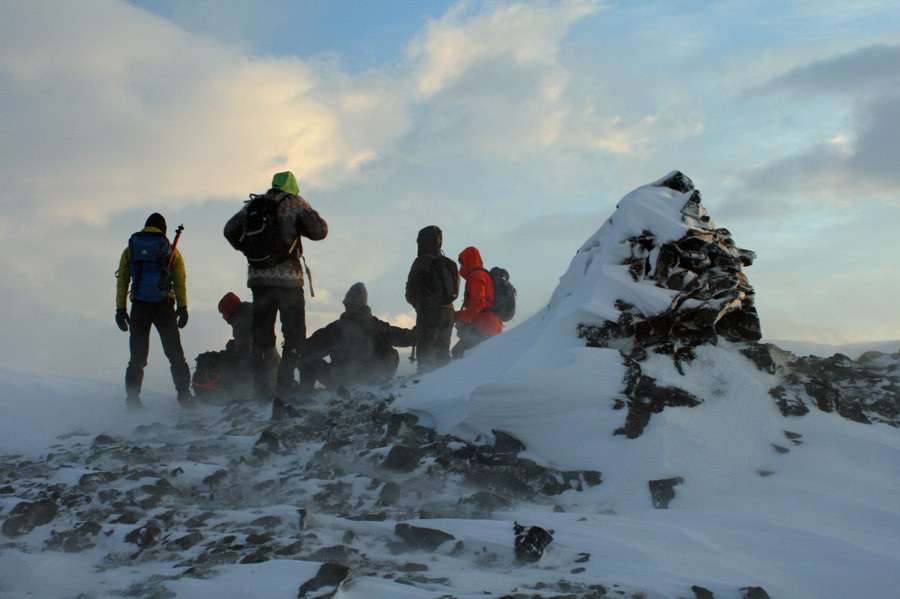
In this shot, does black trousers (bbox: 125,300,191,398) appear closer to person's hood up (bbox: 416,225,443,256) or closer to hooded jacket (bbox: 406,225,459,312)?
hooded jacket (bbox: 406,225,459,312)

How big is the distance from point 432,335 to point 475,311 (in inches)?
41.7

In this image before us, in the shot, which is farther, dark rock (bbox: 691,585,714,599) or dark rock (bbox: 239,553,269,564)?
dark rock (bbox: 239,553,269,564)

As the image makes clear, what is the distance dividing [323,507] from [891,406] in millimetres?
4200

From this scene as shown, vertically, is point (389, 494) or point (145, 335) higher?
point (145, 335)

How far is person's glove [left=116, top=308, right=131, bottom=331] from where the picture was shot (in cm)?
645

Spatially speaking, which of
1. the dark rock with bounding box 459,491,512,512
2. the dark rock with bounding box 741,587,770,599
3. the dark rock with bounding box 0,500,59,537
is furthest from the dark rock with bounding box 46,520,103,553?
the dark rock with bounding box 741,587,770,599

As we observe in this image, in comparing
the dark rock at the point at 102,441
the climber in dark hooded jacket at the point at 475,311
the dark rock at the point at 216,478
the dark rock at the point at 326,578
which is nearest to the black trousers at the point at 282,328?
the dark rock at the point at 102,441

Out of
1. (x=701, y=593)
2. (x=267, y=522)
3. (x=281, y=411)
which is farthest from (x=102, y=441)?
(x=701, y=593)

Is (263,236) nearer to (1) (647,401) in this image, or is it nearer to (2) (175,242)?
(2) (175,242)

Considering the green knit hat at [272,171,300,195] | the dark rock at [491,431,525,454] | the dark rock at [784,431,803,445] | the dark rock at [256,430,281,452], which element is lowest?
the dark rock at [256,430,281,452]

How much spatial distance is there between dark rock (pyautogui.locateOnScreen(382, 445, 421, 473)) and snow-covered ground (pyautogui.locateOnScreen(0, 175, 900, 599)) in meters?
0.06

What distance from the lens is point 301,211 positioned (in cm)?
591

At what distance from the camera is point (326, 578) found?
2.09 meters

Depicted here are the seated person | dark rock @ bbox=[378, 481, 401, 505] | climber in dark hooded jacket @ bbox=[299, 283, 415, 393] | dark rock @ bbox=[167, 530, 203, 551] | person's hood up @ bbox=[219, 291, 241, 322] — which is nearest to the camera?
dark rock @ bbox=[167, 530, 203, 551]
